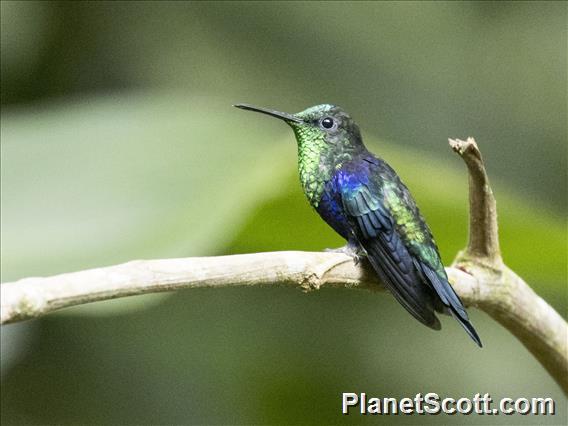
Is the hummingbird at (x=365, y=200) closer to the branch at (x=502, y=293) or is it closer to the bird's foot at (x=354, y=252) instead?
the bird's foot at (x=354, y=252)

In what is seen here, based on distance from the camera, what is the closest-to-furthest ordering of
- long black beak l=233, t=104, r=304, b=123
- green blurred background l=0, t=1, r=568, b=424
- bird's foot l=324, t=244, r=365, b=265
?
long black beak l=233, t=104, r=304, b=123, bird's foot l=324, t=244, r=365, b=265, green blurred background l=0, t=1, r=568, b=424

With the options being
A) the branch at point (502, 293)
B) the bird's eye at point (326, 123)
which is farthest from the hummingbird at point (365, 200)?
the branch at point (502, 293)

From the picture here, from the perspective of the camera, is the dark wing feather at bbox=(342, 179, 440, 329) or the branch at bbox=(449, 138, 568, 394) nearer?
Answer: the dark wing feather at bbox=(342, 179, 440, 329)

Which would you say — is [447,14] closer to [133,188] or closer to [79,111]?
[79,111]

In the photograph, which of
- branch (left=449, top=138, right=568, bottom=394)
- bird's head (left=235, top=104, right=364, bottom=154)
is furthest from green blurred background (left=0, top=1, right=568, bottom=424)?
bird's head (left=235, top=104, right=364, bottom=154)

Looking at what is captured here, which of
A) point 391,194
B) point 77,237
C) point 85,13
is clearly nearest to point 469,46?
point 85,13

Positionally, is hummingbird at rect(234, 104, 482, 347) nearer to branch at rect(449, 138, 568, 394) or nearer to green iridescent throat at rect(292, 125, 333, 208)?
green iridescent throat at rect(292, 125, 333, 208)

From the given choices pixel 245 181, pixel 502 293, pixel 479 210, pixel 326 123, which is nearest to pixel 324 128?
pixel 326 123
